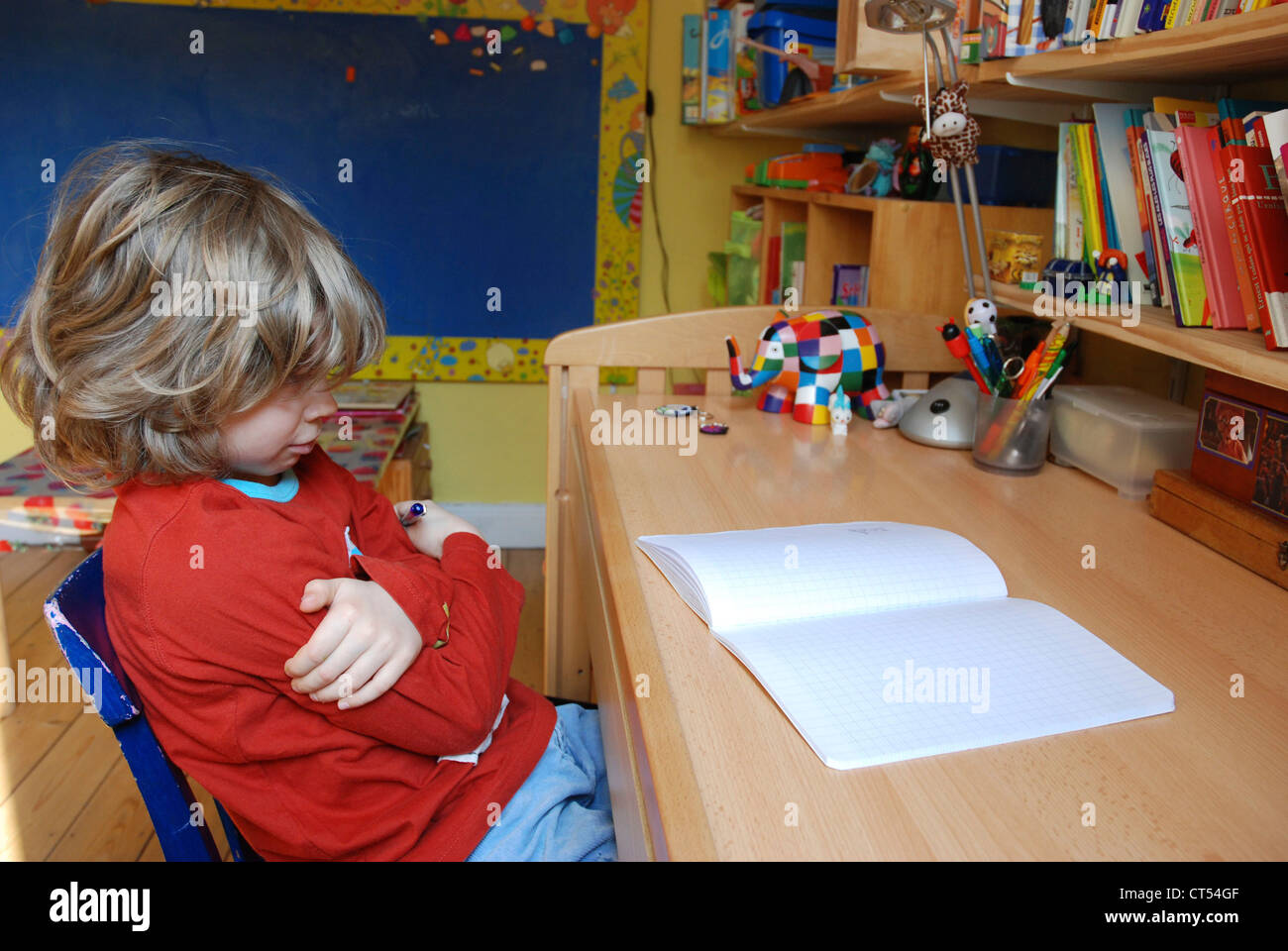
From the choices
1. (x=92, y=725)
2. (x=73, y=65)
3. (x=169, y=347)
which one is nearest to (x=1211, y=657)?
(x=169, y=347)

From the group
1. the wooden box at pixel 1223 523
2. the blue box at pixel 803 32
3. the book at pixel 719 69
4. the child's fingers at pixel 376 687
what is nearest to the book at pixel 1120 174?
the wooden box at pixel 1223 523

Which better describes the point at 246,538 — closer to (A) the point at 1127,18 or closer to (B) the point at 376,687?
(B) the point at 376,687

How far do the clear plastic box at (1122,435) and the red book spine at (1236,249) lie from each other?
0.67 feet

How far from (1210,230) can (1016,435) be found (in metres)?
0.32

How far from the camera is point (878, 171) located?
5.90 feet

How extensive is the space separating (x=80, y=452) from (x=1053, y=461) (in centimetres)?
103

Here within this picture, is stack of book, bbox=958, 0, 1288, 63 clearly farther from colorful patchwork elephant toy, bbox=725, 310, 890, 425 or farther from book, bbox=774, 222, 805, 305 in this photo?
book, bbox=774, 222, 805, 305

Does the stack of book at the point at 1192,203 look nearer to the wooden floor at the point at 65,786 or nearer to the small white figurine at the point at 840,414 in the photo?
the small white figurine at the point at 840,414

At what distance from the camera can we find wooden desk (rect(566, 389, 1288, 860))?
53 centimetres

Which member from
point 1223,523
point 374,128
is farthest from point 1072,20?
point 374,128

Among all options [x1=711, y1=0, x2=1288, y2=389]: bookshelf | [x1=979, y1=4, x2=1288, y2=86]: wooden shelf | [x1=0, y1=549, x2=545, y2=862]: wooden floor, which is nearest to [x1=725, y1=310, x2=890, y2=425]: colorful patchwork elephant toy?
[x1=711, y1=0, x2=1288, y2=389]: bookshelf

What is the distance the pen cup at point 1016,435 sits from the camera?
118 cm

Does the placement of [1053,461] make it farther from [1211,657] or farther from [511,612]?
[511,612]

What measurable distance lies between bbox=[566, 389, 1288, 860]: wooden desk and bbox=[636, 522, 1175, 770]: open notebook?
1 cm
